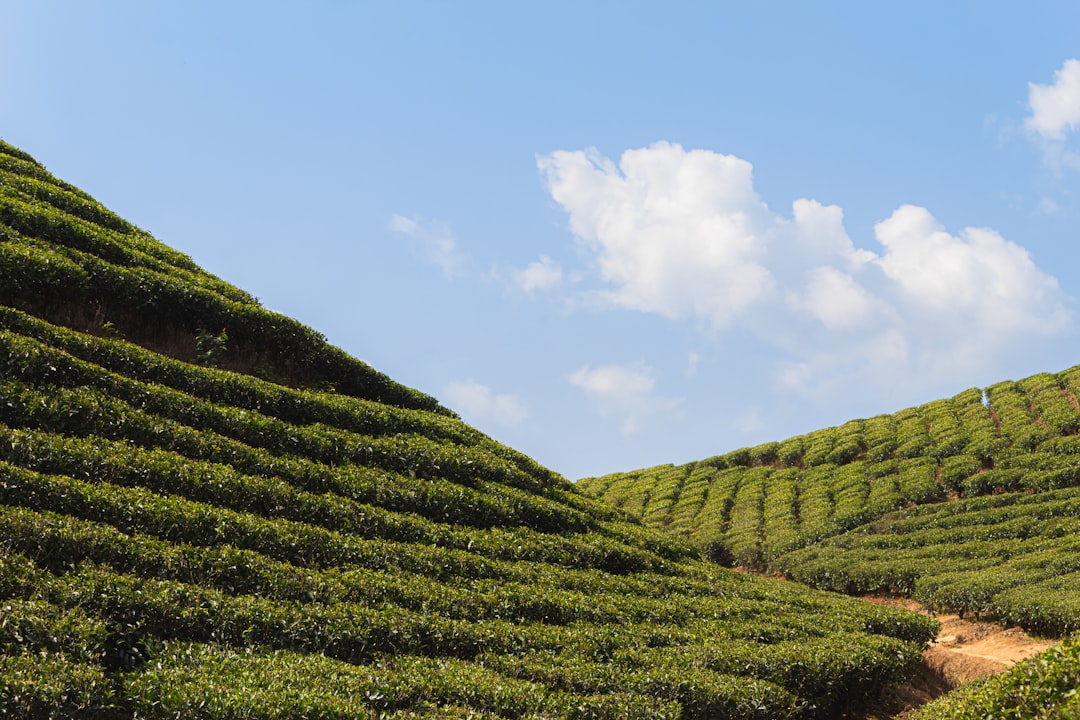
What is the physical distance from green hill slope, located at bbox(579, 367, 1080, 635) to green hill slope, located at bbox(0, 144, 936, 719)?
9.20 meters

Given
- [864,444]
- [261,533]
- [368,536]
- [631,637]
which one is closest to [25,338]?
[261,533]

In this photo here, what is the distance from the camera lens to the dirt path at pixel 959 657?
20.9 meters

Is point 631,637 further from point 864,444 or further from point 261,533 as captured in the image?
point 864,444

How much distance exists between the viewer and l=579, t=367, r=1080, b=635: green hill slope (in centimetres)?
3272

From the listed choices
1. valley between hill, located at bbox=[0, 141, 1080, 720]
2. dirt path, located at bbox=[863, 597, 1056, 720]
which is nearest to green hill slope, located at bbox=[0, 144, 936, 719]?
valley between hill, located at bbox=[0, 141, 1080, 720]

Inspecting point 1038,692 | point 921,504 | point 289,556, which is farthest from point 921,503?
point 289,556

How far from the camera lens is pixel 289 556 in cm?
1762

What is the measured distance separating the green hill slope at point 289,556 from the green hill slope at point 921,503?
362 inches

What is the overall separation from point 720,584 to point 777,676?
9484mm

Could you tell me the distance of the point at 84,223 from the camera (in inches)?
1114

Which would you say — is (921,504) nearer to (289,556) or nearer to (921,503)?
(921,503)

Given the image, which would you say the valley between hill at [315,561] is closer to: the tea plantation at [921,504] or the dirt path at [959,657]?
the tea plantation at [921,504]

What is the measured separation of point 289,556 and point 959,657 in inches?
856

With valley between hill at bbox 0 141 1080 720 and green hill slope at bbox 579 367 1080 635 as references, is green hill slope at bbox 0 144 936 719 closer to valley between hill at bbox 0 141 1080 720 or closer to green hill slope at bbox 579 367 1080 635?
valley between hill at bbox 0 141 1080 720
